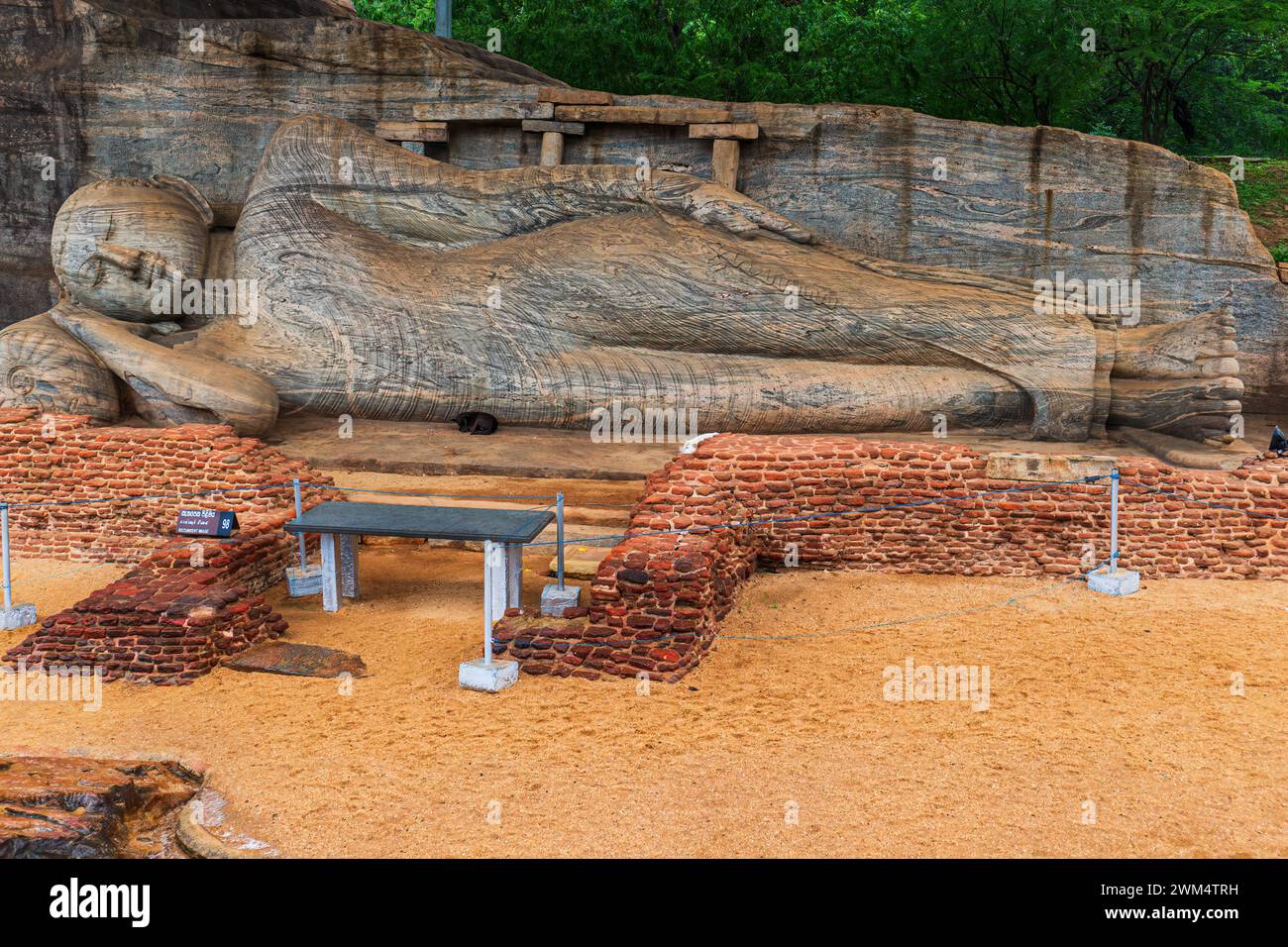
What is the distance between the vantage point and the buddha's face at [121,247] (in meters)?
12.1

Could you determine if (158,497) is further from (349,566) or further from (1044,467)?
(1044,467)

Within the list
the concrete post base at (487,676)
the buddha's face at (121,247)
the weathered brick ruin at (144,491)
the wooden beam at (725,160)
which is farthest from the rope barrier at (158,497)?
the wooden beam at (725,160)

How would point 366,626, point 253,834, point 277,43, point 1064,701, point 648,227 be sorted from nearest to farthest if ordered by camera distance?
1. point 253,834
2. point 1064,701
3. point 366,626
4. point 648,227
5. point 277,43

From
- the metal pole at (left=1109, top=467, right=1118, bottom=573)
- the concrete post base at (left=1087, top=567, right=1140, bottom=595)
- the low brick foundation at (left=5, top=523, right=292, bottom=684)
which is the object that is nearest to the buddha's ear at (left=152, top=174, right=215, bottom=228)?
the low brick foundation at (left=5, top=523, right=292, bottom=684)

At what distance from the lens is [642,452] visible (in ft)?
36.5

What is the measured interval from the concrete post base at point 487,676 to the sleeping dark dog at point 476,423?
4.63m

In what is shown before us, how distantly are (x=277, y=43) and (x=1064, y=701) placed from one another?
11246 millimetres

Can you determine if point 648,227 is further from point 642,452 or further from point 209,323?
point 209,323

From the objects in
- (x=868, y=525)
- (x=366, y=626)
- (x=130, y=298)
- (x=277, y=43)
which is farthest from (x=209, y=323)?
(x=868, y=525)

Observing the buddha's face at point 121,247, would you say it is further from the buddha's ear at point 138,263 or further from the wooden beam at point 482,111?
the wooden beam at point 482,111

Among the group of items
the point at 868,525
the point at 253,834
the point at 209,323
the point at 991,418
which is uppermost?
the point at 209,323

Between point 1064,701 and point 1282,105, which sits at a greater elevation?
point 1282,105

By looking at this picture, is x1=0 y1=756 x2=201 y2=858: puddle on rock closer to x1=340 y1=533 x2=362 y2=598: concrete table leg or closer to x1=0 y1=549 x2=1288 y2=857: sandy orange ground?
x1=0 y1=549 x2=1288 y2=857: sandy orange ground

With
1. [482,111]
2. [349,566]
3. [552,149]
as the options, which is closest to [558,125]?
[552,149]
